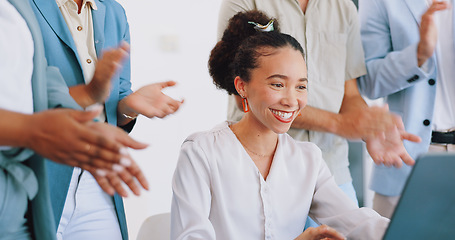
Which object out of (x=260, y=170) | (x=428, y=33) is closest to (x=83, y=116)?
(x=260, y=170)

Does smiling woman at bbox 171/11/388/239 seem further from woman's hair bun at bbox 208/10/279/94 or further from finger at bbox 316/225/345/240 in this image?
finger at bbox 316/225/345/240

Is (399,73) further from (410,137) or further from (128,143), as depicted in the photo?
(128,143)

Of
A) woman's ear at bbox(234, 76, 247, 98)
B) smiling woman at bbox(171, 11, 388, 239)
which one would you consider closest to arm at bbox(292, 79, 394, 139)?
smiling woman at bbox(171, 11, 388, 239)

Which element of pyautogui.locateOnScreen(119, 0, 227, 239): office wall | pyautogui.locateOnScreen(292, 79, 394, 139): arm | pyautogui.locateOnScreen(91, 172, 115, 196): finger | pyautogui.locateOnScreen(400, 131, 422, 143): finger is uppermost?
pyautogui.locateOnScreen(91, 172, 115, 196): finger

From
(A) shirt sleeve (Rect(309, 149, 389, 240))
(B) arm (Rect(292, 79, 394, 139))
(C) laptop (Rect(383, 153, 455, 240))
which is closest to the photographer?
(C) laptop (Rect(383, 153, 455, 240))

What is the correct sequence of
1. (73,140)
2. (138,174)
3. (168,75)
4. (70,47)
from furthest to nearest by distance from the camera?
(168,75) → (70,47) → (138,174) → (73,140)

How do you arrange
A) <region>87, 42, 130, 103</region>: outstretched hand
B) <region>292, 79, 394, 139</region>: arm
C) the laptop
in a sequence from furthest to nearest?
1. <region>292, 79, 394, 139</region>: arm
2. <region>87, 42, 130, 103</region>: outstretched hand
3. the laptop

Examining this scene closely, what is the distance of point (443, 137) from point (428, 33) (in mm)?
424

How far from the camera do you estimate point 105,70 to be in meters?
1.05

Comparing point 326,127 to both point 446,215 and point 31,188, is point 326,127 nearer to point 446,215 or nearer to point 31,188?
point 446,215

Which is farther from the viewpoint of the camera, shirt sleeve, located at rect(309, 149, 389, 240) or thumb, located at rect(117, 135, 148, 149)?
shirt sleeve, located at rect(309, 149, 389, 240)

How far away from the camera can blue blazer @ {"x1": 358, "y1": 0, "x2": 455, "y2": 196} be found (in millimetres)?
1839

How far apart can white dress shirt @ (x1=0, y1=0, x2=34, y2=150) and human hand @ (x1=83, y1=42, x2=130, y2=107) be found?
211 millimetres

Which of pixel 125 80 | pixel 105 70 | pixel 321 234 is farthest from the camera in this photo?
pixel 125 80
